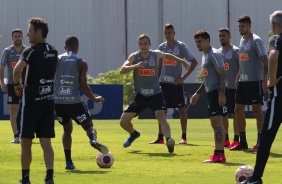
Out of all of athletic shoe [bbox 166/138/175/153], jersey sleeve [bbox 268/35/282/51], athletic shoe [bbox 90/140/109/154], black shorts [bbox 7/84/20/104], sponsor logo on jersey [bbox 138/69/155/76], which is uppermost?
jersey sleeve [bbox 268/35/282/51]

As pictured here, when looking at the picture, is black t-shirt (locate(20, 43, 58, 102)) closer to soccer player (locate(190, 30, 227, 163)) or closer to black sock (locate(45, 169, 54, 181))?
black sock (locate(45, 169, 54, 181))

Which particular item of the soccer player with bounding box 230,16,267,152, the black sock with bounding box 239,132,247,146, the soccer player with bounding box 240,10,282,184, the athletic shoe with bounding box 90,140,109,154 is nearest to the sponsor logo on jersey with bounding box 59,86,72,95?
the athletic shoe with bounding box 90,140,109,154

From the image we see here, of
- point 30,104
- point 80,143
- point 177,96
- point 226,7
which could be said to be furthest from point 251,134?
point 226,7

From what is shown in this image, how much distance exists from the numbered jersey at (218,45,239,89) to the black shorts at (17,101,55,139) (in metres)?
6.98

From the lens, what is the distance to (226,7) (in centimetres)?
5566

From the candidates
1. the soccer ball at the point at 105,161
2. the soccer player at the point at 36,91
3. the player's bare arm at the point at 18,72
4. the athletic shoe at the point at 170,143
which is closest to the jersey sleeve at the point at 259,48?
the athletic shoe at the point at 170,143

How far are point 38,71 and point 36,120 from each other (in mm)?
608

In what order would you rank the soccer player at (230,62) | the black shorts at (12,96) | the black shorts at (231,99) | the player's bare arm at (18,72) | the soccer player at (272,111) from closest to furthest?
the soccer player at (272,111)
the player's bare arm at (18,72)
the soccer player at (230,62)
the black shorts at (231,99)
the black shorts at (12,96)

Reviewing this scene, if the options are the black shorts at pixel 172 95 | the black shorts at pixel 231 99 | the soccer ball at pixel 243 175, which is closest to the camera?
the soccer ball at pixel 243 175

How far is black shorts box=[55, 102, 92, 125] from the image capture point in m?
13.4

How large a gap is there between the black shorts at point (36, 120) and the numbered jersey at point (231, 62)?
6978 mm

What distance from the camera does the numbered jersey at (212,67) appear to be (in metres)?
14.5

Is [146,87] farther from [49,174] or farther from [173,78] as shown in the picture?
[49,174]

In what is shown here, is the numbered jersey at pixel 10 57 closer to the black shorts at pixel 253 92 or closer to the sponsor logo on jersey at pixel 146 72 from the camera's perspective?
the sponsor logo on jersey at pixel 146 72
